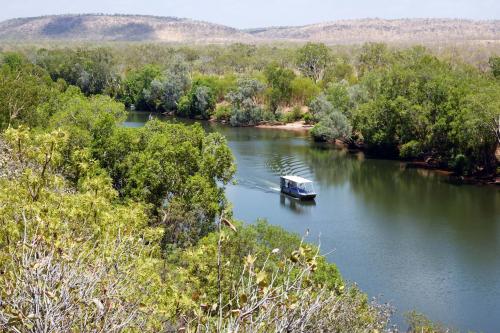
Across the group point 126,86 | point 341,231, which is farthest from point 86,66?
point 341,231

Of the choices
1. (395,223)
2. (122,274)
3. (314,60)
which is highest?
(122,274)

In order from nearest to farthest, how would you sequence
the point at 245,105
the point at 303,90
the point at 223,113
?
1. the point at 245,105
2. the point at 223,113
3. the point at 303,90

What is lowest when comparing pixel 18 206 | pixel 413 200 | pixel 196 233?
pixel 413 200

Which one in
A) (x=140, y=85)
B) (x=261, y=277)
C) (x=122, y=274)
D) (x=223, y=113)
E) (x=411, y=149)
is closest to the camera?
(x=261, y=277)

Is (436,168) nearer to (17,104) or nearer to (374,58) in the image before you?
(17,104)

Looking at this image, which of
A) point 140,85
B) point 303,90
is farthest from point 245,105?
point 140,85

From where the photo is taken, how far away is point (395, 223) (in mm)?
39250

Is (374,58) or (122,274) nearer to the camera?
(122,274)

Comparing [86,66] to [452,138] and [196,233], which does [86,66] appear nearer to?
[452,138]

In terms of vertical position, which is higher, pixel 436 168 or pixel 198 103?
pixel 198 103

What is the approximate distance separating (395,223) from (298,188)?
8.78 metres

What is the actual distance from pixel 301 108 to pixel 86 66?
41.7m

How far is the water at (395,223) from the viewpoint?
27781mm

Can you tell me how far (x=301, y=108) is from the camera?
9119cm
